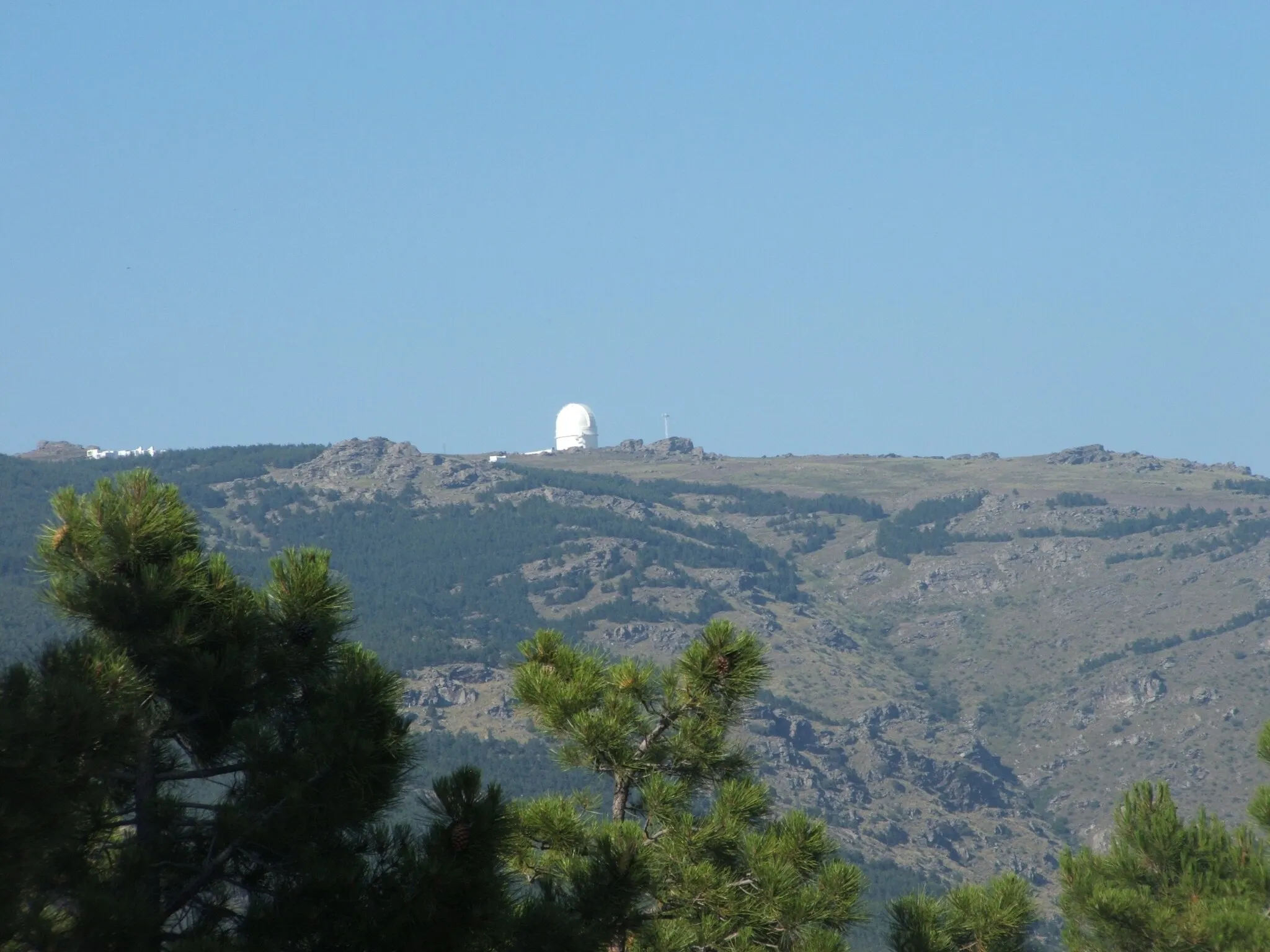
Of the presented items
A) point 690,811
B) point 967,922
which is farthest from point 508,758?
point 690,811

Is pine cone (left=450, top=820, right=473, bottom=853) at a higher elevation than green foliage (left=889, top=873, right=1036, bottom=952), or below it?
higher

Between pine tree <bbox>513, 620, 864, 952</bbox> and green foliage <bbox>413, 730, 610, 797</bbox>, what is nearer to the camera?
pine tree <bbox>513, 620, 864, 952</bbox>

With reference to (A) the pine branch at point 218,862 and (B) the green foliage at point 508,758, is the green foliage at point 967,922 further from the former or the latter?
(B) the green foliage at point 508,758

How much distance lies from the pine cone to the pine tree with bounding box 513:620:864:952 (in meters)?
2.54

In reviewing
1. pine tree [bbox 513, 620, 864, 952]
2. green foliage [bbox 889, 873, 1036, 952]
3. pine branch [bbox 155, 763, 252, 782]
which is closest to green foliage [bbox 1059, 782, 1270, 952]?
green foliage [bbox 889, 873, 1036, 952]

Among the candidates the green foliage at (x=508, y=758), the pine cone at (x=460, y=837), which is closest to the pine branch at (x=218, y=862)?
the pine cone at (x=460, y=837)

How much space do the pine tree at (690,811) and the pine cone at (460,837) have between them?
254 cm

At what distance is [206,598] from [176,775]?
1.30 metres

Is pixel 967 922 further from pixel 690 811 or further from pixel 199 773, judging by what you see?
pixel 199 773

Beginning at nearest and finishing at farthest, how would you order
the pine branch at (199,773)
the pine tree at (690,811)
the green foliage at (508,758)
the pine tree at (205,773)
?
the pine tree at (205,773)
the pine branch at (199,773)
the pine tree at (690,811)
the green foliage at (508,758)

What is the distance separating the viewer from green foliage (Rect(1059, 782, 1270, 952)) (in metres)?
18.8

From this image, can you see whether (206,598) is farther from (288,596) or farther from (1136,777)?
(1136,777)

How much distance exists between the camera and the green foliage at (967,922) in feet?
50.9

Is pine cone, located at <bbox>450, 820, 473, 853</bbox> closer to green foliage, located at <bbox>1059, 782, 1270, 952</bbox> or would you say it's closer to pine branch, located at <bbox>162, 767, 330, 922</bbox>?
pine branch, located at <bbox>162, 767, 330, 922</bbox>
